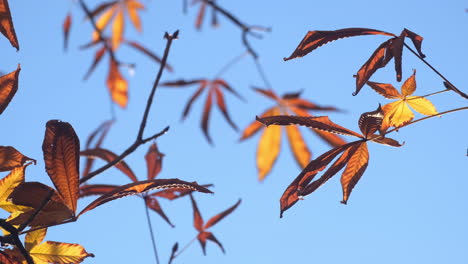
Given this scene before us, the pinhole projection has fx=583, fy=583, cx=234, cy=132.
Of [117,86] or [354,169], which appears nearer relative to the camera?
[354,169]

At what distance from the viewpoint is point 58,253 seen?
0.62 metres

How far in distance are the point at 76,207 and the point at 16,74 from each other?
0.15 metres

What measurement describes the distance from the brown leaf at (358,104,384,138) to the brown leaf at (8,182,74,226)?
0.35 m

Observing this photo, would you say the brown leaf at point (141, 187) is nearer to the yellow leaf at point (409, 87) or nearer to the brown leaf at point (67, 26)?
the yellow leaf at point (409, 87)

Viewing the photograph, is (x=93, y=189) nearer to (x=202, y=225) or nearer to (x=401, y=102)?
(x=202, y=225)

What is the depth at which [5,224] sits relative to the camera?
524mm

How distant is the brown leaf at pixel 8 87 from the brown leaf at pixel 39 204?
0.27 feet

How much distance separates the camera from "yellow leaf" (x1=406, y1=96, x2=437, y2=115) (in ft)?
2.55

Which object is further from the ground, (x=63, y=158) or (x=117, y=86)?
(x=117, y=86)

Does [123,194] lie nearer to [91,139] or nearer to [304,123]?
[304,123]

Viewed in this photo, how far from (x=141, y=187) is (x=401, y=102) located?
377 mm

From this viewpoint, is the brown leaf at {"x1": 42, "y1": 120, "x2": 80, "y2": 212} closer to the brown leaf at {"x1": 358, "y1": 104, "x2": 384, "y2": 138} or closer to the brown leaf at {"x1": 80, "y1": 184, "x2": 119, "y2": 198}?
the brown leaf at {"x1": 358, "y1": 104, "x2": 384, "y2": 138}

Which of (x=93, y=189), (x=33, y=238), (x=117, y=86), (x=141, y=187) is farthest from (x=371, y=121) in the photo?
(x=117, y=86)

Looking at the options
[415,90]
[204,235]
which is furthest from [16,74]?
[204,235]
